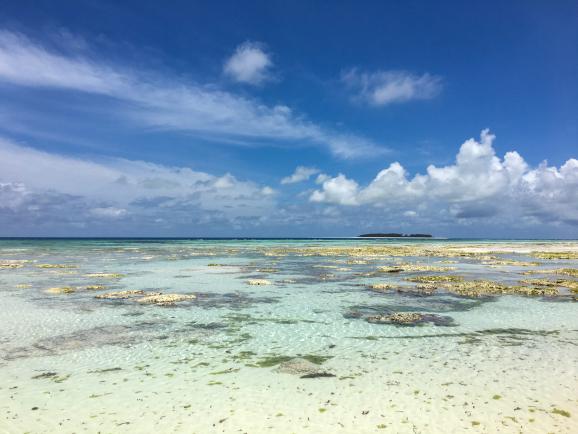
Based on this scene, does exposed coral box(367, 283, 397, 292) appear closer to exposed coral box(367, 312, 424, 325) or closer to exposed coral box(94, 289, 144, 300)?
exposed coral box(367, 312, 424, 325)

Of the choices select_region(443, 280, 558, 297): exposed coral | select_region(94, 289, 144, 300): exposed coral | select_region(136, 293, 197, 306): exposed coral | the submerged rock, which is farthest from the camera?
select_region(443, 280, 558, 297): exposed coral

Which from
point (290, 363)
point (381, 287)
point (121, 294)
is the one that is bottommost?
point (290, 363)

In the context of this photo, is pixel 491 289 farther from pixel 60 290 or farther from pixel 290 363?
pixel 60 290

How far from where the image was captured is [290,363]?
1481 cm

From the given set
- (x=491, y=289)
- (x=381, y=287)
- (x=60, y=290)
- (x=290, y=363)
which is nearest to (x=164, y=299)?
(x=60, y=290)

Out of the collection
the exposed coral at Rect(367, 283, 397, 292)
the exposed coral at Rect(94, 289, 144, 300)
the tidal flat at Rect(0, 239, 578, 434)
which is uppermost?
the exposed coral at Rect(367, 283, 397, 292)

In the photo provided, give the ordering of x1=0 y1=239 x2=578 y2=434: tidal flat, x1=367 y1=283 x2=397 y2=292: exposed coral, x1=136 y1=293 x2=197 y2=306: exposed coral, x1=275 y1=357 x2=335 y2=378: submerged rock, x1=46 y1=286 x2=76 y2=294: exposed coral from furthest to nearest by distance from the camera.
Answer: x1=367 y1=283 x2=397 y2=292: exposed coral → x1=46 y1=286 x2=76 y2=294: exposed coral → x1=136 y1=293 x2=197 y2=306: exposed coral → x1=275 y1=357 x2=335 y2=378: submerged rock → x1=0 y1=239 x2=578 y2=434: tidal flat

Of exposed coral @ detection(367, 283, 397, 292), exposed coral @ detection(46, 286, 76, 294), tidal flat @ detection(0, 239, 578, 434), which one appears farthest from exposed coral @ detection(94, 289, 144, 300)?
exposed coral @ detection(367, 283, 397, 292)

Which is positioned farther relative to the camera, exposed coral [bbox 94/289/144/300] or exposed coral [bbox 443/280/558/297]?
exposed coral [bbox 443/280/558/297]

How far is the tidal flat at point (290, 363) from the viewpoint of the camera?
34.6 ft

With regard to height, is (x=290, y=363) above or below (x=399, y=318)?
below

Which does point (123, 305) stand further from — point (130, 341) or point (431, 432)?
point (431, 432)

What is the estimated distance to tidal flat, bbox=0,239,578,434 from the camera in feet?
34.6

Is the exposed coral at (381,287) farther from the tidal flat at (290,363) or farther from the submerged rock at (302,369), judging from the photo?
the submerged rock at (302,369)
